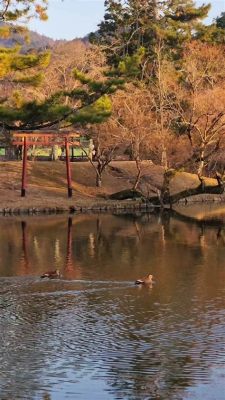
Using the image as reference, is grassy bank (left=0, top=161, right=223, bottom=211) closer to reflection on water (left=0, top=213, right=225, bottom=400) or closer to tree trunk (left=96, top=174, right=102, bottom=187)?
tree trunk (left=96, top=174, right=102, bottom=187)

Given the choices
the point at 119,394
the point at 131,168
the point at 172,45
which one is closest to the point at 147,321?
the point at 119,394

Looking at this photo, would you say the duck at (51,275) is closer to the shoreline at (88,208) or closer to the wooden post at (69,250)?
the wooden post at (69,250)

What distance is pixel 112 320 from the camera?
47.1 feet

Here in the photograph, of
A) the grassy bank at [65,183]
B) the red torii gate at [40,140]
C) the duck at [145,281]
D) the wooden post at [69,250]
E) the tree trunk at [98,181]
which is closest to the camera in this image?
the duck at [145,281]

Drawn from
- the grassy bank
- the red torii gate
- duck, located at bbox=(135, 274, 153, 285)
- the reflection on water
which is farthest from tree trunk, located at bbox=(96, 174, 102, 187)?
duck, located at bbox=(135, 274, 153, 285)

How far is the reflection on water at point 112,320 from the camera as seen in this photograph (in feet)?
35.0

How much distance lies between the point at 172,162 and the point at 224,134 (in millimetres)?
3480

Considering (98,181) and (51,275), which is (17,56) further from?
(98,181)

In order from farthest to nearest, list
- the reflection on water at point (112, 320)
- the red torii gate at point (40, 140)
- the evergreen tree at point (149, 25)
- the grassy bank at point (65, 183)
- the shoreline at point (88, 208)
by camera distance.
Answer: the evergreen tree at point (149, 25) < the grassy bank at point (65, 183) < the red torii gate at point (40, 140) < the shoreline at point (88, 208) < the reflection on water at point (112, 320)

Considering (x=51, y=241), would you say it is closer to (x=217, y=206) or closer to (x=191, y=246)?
(x=191, y=246)

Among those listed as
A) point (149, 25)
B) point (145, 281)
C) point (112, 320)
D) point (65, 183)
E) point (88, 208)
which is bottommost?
point (112, 320)

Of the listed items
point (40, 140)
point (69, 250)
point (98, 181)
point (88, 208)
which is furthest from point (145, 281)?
point (98, 181)

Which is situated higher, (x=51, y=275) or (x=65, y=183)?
(x=65, y=183)

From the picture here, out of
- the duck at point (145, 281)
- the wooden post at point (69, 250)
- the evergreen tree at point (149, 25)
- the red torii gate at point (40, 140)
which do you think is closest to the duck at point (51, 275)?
the wooden post at point (69, 250)
